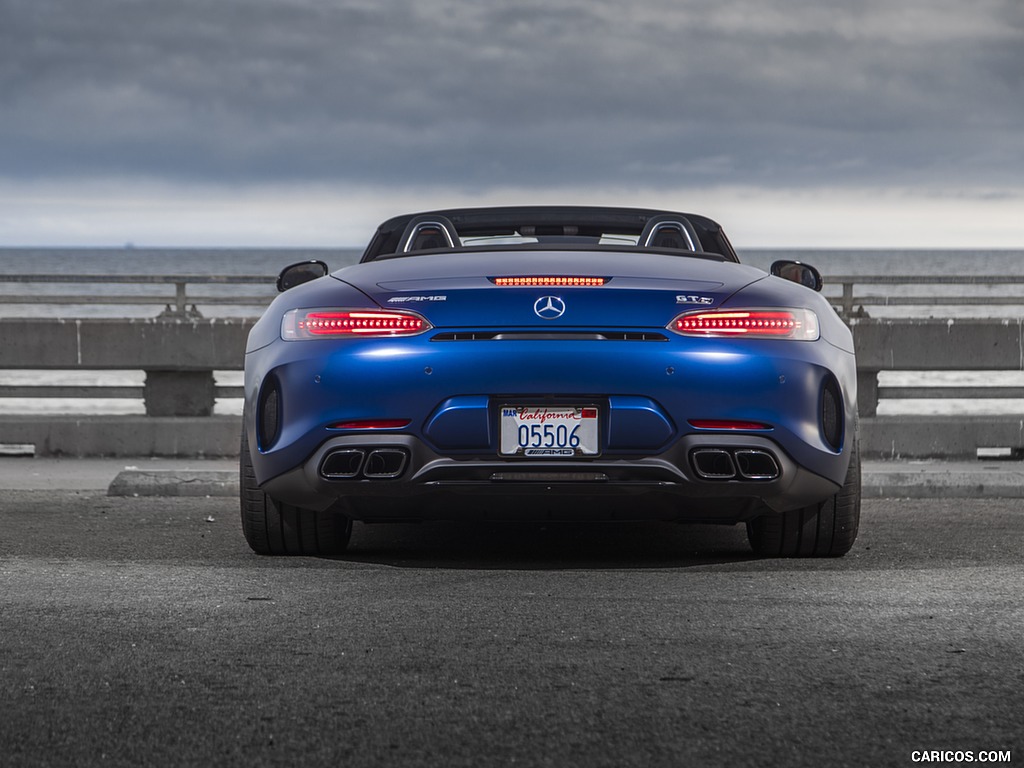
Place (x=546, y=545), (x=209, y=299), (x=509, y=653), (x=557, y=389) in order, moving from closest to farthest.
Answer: (x=509, y=653) < (x=557, y=389) < (x=546, y=545) < (x=209, y=299)

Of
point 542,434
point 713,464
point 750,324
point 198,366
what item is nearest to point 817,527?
point 713,464

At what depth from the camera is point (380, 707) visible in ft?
11.7

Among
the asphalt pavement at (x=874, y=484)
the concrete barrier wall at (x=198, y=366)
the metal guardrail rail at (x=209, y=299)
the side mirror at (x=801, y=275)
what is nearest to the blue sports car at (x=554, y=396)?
the side mirror at (x=801, y=275)

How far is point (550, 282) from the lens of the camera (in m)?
5.29

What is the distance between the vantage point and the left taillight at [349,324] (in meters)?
5.22

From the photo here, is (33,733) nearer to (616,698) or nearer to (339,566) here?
(616,698)

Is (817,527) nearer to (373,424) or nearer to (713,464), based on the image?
(713,464)

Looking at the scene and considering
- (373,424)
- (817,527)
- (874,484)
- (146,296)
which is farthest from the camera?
(146,296)

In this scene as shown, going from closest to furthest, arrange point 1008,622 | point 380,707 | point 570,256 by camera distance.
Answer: point 380,707, point 1008,622, point 570,256

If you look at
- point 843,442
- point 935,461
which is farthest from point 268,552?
point 935,461

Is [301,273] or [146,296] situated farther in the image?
[146,296]

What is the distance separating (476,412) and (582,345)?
447 mm

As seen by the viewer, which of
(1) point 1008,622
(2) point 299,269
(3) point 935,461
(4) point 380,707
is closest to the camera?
(4) point 380,707

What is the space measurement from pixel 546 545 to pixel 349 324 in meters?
1.75
